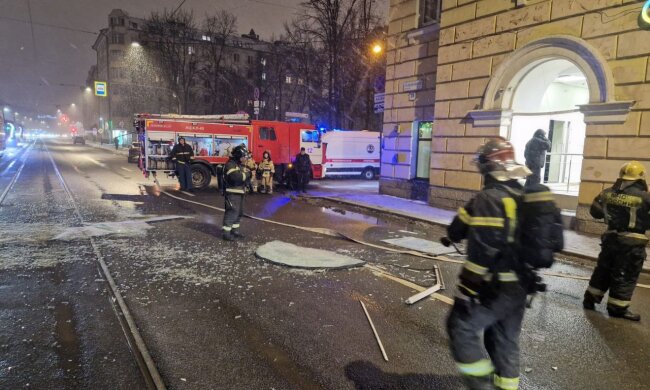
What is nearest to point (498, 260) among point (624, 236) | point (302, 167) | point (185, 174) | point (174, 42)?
point (624, 236)

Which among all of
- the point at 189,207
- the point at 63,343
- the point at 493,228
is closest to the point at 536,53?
the point at 493,228

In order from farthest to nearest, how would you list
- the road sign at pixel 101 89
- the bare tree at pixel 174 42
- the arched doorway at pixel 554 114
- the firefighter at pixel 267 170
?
the bare tree at pixel 174 42 → the road sign at pixel 101 89 → the firefighter at pixel 267 170 → the arched doorway at pixel 554 114

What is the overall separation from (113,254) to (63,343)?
3150 millimetres

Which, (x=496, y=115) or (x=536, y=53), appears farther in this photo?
(x=496, y=115)

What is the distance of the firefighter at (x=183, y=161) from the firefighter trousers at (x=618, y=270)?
13729mm

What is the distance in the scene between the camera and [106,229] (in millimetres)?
8430

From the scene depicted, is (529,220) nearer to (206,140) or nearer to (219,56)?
(206,140)

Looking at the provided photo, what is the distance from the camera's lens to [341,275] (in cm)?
592

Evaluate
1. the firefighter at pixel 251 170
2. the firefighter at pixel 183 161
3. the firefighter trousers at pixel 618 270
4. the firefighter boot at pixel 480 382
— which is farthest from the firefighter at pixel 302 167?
the firefighter boot at pixel 480 382

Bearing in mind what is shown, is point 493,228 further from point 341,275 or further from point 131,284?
point 131,284

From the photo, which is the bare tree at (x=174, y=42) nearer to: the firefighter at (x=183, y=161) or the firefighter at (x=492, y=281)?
the firefighter at (x=183, y=161)

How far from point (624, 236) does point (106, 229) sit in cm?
869

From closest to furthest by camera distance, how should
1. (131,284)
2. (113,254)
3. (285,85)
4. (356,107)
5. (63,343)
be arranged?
1. (63,343)
2. (131,284)
3. (113,254)
4. (356,107)
5. (285,85)

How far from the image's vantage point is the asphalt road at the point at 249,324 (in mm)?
3297
